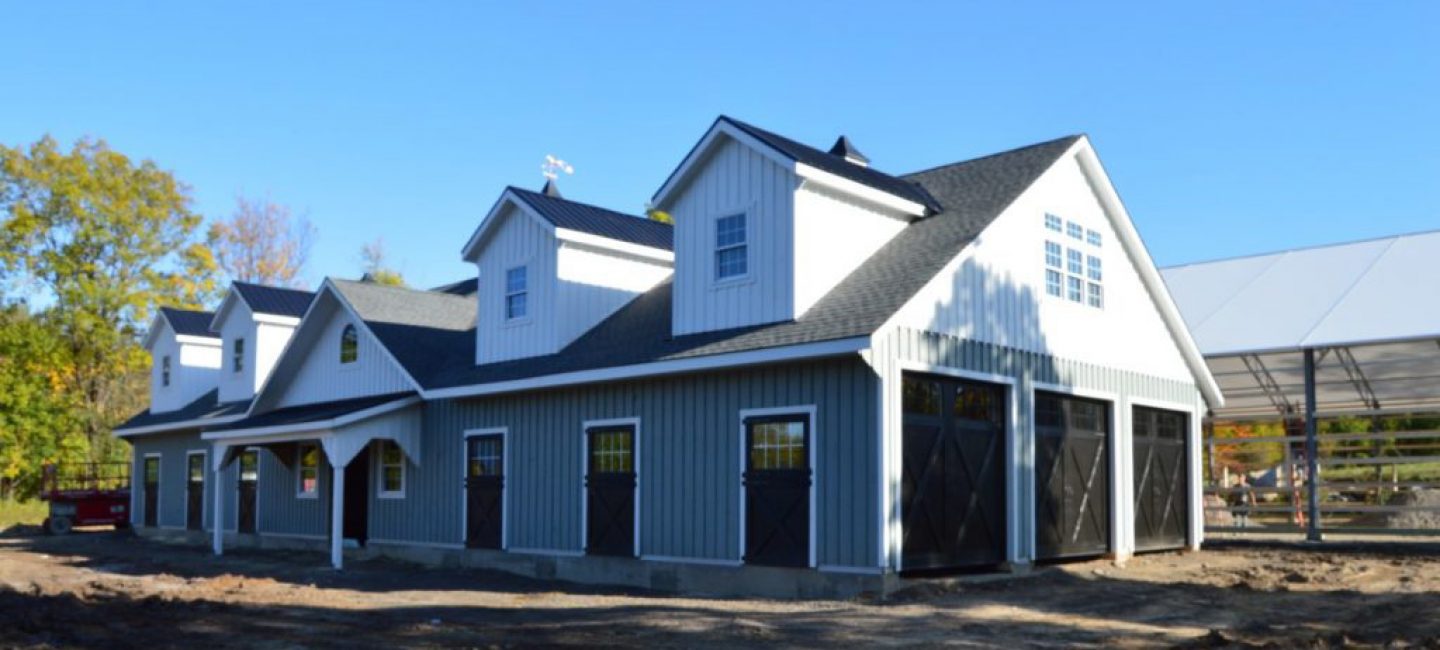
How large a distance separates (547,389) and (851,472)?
20.1ft

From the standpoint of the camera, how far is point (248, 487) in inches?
1081

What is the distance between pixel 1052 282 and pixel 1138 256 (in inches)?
107

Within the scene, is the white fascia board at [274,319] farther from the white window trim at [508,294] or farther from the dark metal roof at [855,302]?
the white window trim at [508,294]

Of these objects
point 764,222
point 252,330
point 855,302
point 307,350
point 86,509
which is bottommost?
point 86,509

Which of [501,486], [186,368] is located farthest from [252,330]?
[501,486]

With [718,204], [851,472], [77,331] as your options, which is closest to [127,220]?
[77,331]

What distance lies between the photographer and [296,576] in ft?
64.7

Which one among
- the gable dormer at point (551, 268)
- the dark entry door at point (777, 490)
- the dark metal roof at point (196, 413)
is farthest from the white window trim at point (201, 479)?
the dark entry door at point (777, 490)

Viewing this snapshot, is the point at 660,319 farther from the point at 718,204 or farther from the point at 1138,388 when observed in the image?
the point at 1138,388

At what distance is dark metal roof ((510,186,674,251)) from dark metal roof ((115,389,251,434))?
992 cm

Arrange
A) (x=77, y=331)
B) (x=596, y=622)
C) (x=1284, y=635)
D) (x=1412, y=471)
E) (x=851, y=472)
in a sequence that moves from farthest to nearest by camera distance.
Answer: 1. (x=77, y=331)
2. (x=1412, y=471)
3. (x=851, y=472)
4. (x=596, y=622)
5. (x=1284, y=635)

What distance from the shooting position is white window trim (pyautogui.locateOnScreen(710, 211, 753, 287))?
17141 mm

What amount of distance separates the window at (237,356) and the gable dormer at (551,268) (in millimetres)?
9704

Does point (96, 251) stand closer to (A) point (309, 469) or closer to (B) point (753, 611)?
(A) point (309, 469)
